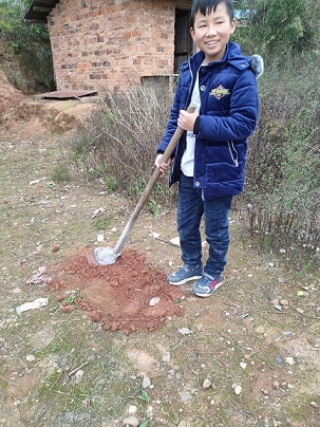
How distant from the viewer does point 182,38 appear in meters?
9.53

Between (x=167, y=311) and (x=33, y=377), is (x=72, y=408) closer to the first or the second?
(x=33, y=377)

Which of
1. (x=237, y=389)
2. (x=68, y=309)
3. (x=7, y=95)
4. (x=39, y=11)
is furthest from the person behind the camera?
(x=39, y=11)

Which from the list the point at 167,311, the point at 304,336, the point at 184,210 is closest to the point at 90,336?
the point at 167,311

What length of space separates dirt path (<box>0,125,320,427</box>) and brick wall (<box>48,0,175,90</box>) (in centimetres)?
510

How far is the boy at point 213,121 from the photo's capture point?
1519 millimetres

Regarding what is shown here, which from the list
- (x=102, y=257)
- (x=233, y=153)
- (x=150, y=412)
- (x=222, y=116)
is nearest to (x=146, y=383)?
(x=150, y=412)

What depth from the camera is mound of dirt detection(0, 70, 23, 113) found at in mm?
7371

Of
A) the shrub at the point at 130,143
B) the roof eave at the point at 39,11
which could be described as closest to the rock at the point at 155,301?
the shrub at the point at 130,143

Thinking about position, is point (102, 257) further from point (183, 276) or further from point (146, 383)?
point (146, 383)

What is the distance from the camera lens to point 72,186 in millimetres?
4078

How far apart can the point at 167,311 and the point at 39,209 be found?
7.09 ft

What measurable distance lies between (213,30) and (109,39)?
632 cm

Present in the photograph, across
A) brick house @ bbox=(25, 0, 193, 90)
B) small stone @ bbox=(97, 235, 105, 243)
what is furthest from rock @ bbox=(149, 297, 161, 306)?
brick house @ bbox=(25, 0, 193, 90)

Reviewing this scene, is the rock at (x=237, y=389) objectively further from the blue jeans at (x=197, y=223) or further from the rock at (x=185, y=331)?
the blue jeans at (x=197, y=223)
